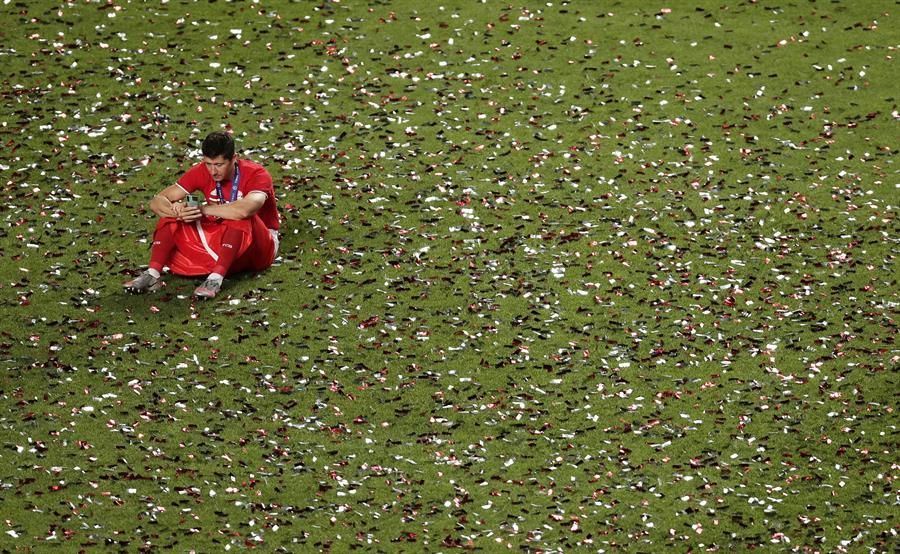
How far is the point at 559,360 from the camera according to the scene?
1345 cm

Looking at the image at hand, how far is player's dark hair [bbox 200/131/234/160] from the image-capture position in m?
14.1

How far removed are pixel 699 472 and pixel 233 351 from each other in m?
4.51

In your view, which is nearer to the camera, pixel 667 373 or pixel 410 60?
pixel 667 373

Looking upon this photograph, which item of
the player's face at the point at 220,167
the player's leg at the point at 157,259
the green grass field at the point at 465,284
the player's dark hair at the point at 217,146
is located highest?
the player's dark hair at the point at 217,146

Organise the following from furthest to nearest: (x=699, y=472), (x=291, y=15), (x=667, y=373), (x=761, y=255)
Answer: (x=291, y=15) → (x=761, y=255) → (x=667, y=373) → (x=699, y=472)

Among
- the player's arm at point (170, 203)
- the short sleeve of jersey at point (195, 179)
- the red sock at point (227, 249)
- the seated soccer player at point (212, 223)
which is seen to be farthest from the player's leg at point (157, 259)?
the red sock at point (227, 249)

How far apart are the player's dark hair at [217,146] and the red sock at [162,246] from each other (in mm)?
851

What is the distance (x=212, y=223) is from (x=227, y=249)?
16.3 inches

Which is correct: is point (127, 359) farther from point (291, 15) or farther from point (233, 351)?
point (291, 15)

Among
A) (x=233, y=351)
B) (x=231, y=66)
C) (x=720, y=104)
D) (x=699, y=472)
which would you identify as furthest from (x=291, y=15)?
(x=699, y=472)

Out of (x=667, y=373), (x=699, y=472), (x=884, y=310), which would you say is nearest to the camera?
(x=699, y=472)

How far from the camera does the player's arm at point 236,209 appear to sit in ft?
46.7

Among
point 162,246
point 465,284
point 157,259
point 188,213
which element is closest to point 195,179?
point 188,213

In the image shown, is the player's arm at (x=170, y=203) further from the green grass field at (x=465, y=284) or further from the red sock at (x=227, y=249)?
the green grass field at (x=465, y=284)
